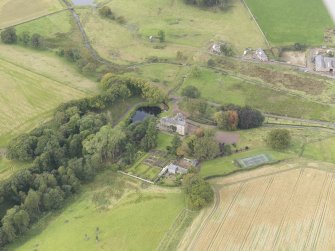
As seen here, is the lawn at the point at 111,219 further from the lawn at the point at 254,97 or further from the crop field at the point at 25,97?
the lawn at the point at 254,97

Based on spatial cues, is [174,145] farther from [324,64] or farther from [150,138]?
[324,64]

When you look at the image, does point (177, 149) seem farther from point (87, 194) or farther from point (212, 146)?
point (87, 194)

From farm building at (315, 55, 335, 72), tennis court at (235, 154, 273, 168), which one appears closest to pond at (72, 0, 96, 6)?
farm building at (315, 55, 335, 72)

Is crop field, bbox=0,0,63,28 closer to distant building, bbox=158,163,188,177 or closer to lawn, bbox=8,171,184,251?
lawn, bbox=8,171,184,251

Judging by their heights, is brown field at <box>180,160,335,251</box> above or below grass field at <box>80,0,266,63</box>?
below

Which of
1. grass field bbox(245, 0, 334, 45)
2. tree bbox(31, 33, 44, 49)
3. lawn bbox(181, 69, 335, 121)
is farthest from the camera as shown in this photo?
grass field bbox(245, 0, 334, 45)

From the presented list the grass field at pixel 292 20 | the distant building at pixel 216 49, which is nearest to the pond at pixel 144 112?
the distant building at pixel 216 49
